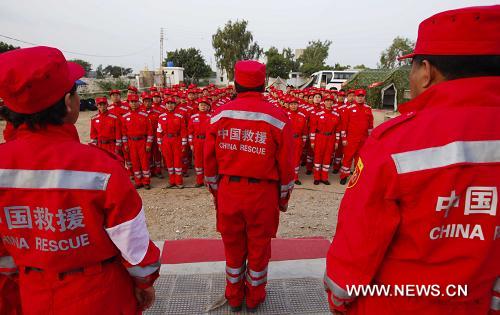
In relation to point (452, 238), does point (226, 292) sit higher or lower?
lower

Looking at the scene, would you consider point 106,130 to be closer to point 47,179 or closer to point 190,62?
point 47,179

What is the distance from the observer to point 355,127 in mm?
7918

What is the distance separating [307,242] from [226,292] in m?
1.56

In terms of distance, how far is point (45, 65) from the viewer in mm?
1321

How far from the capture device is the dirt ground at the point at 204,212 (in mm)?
5141

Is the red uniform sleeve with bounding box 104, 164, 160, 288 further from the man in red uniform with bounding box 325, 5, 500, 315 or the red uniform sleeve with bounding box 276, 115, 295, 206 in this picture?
the red uniform sleeve with bounding box 276, 115, 295, 206

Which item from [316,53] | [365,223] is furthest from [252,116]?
[316,53]

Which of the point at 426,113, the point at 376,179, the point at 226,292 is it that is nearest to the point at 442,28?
the point at 426,113

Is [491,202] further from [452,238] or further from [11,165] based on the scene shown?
[11,165]

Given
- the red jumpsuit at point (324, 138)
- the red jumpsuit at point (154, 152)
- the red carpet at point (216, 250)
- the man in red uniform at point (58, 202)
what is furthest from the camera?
the red jumpsuit at point (154, 152)

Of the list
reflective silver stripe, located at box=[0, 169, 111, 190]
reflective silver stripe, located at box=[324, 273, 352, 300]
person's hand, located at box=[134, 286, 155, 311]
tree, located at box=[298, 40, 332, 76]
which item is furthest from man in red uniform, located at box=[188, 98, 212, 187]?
tree, located at box=[298, 40, 332, 76]

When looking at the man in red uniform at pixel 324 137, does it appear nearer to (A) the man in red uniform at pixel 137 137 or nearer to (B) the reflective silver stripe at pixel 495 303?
(A) the man in red uniform at pixel 137 137

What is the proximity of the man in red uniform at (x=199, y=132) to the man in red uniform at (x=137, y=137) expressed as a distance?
3.23 feet

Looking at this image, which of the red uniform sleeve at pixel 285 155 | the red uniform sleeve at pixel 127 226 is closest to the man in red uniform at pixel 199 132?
the red uniform sleeve at pixel 285 155
